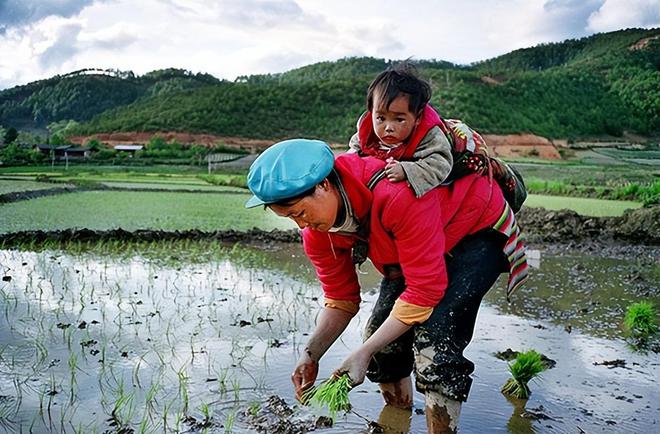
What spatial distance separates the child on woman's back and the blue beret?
0.84 ft

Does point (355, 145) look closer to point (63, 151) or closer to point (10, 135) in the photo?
point (63, 151)

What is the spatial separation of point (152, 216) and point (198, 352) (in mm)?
6829

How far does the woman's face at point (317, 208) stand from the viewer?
2084mm

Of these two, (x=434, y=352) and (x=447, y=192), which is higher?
(x=447, y=192)

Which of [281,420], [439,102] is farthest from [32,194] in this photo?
[439,102]

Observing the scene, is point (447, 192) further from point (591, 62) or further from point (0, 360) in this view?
point (591, 62)

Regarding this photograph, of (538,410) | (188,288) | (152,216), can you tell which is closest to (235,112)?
(152,216)

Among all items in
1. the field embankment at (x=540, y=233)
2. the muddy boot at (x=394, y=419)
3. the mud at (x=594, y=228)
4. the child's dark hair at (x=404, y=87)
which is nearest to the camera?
the child's dark hair at (x=404, y=87)

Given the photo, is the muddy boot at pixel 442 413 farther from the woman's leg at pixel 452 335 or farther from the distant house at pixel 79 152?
the distant house at pixel 79 152

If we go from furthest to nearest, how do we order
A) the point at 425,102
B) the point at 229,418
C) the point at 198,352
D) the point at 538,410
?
1. the point at 198,352
2. the point at 538,410
3. the point at 229,418
4. the point at 425,102

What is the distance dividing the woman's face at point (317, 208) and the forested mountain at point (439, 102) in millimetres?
32832

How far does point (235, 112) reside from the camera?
42125 mm

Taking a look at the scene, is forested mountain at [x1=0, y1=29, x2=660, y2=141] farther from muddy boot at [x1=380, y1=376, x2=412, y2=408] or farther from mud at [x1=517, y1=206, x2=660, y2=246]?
muddy boot at [x1=380, y1=376, x2=412, y2=408]

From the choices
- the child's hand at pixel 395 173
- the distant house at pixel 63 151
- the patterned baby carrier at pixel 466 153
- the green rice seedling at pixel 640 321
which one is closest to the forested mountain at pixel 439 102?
the distant house at pixel 63 151
